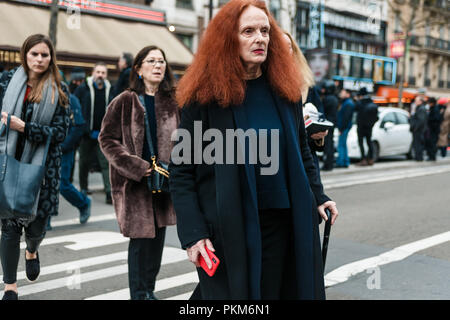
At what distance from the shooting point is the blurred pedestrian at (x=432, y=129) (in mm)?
17031

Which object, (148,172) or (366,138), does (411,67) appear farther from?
(148,172)

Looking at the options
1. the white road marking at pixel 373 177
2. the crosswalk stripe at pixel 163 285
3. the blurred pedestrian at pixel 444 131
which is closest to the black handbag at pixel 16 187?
the crosswalk stripe at pixel 163 285

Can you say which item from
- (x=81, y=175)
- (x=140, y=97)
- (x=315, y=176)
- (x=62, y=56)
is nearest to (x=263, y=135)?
(x=315, y=176)

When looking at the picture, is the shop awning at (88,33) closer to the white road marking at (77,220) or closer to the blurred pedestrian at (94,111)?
the blurred pedestrian at (94,111)

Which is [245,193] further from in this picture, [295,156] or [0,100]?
[0,100]

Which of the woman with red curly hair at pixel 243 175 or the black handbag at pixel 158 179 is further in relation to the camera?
the black handbag at pixel 158 179

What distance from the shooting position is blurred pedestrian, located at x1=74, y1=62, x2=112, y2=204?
8312 mm

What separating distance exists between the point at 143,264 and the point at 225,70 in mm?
2042

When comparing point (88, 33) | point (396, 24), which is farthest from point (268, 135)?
point (396, 24)

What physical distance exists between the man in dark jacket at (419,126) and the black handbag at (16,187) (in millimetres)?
13476

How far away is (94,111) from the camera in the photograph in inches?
328

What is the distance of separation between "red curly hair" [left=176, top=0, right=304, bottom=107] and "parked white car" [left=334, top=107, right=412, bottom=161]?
12.5 meters

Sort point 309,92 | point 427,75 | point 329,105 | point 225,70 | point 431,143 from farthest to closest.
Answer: point 427,75, point 431,143, point 329,105, point 309,92, point 225,70

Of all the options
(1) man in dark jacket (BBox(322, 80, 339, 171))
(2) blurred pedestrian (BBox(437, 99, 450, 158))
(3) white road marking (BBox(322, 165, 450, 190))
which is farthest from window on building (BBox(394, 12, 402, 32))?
(1) man in dark jacket (BBox(322, 80, 339, 171))
